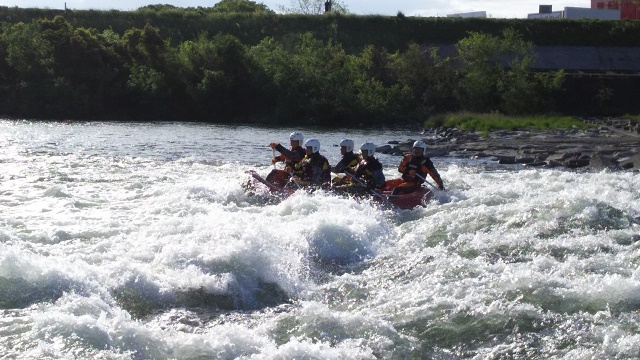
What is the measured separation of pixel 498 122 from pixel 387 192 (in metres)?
23.3

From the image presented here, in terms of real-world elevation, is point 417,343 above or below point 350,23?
below

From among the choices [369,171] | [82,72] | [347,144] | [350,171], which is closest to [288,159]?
[347,144]

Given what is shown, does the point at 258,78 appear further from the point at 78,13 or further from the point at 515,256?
the point at 515,256

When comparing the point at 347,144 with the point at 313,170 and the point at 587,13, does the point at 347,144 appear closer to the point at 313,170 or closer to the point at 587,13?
the point at 313,170

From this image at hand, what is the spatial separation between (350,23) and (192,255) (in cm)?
5150

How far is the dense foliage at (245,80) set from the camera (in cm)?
4344

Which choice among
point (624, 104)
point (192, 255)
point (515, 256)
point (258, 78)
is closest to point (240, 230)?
point (192, 255)

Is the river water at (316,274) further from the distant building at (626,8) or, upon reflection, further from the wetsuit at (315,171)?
the distant building at (626,8)

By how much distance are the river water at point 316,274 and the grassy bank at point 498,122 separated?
19818 millimetres

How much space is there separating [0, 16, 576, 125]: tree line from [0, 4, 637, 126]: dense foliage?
59mm

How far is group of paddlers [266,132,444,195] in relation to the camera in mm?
15969

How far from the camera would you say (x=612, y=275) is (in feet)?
32.6

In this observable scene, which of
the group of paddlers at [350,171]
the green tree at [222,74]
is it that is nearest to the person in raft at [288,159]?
the group of paddlers at [350,171]

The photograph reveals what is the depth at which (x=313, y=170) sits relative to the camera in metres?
16.3
